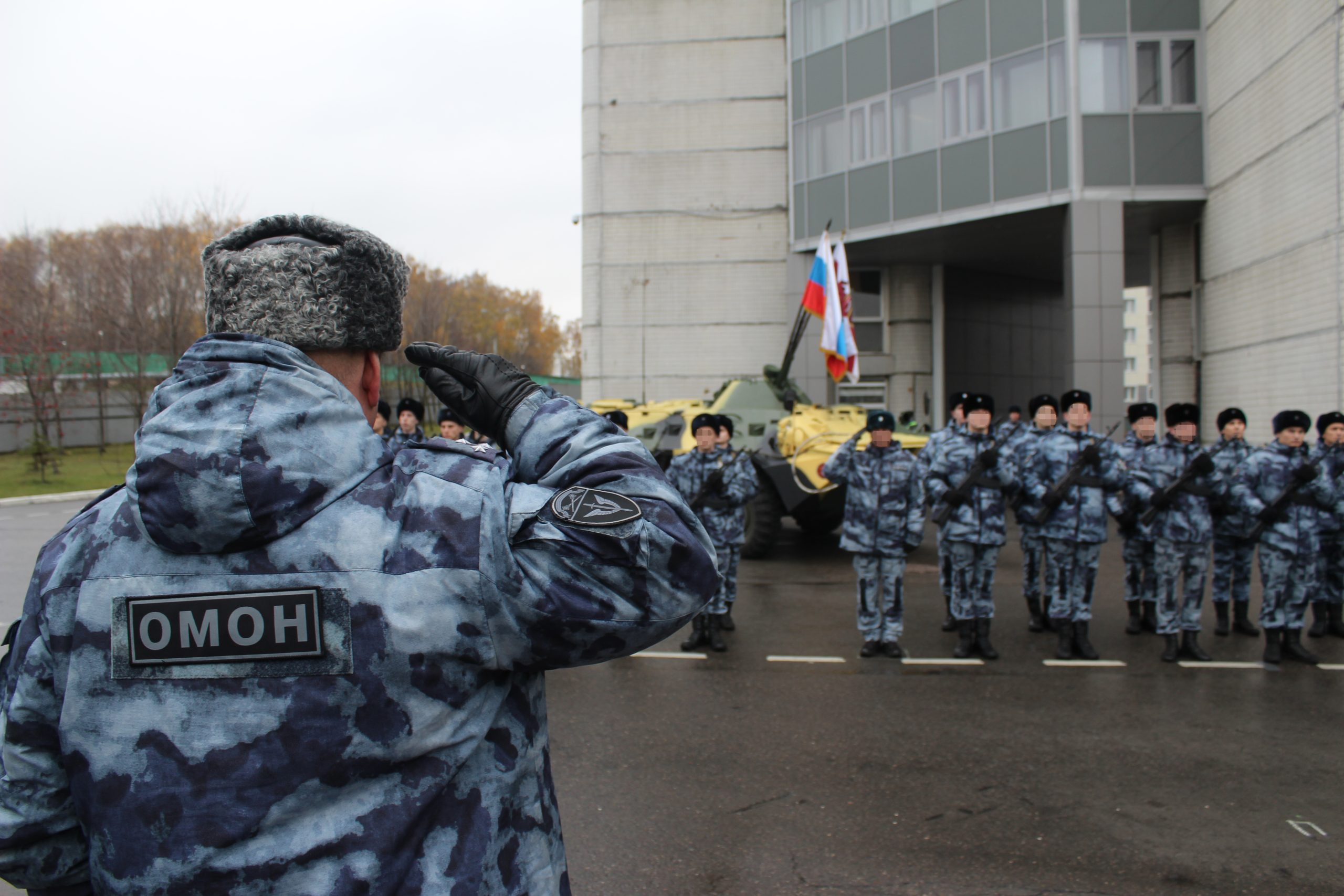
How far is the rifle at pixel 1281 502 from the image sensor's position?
6.50m

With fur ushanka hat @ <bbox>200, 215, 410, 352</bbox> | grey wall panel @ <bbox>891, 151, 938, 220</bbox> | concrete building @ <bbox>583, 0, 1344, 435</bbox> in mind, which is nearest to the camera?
fur ushanka hat @ <bbox>200, 215, 410, 352</bbox>

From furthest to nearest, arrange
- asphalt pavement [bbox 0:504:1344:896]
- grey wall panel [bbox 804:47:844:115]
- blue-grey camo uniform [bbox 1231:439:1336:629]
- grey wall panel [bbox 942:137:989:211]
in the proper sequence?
grey wall panel [bbox 804:47:844:115] < grey wall panel [bbox 942:137:989:211] < blue-grey camo uniform [bbox 1231:439:1336:629] < asphalt pavement [bbox 0:504:1344:896]

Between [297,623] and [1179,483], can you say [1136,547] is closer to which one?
[1179,483]

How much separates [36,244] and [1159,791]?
38957 millimetres

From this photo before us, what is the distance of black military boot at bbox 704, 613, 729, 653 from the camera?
6.70 metres

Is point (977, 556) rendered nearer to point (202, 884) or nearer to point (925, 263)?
point (202, 884)

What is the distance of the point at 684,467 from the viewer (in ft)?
25.3

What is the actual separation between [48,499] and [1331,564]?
19.9 metres

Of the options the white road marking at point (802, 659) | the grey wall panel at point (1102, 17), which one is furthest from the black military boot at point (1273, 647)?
the grey wall panel at point (1102, 17)

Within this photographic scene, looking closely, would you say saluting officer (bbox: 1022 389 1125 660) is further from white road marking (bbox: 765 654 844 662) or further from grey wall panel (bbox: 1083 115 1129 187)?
grey wall panel (bbox: 1083 115 1129 187)

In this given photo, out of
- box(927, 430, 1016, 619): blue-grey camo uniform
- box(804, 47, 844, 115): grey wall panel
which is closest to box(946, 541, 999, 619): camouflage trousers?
box(927, 430, 1016, 619): blue-grey camo uniform

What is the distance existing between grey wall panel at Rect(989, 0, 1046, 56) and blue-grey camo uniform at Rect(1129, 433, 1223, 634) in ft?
38.5

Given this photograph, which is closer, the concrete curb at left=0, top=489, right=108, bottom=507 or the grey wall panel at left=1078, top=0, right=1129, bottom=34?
the grey wall panel at left=1078, top=0, right=1129, bottom=34

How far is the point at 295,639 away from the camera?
1134 millimetres
